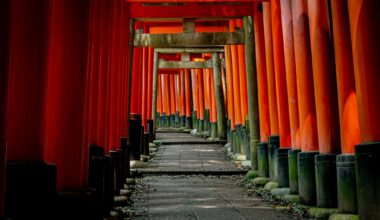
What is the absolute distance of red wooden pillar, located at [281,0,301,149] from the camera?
7.02m

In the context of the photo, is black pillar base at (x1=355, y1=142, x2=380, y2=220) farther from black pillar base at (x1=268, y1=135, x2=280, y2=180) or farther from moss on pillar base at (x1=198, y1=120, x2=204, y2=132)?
moss on pillar base at (x1=198, y1=120, x2=204, y2=132)

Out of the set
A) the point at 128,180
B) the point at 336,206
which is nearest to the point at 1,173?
the point at 336,206

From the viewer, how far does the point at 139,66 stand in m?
12.0

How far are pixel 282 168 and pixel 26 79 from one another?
5.44 meters

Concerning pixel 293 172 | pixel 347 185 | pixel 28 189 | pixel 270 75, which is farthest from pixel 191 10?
pixel 28 189

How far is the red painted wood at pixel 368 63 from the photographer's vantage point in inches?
162

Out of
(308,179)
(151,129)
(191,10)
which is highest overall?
(191,10)

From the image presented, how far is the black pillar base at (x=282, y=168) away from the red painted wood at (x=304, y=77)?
1.19 m

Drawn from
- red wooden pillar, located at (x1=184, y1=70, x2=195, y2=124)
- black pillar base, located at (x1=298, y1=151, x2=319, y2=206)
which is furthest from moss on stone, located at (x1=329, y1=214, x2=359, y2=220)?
red wooden pillar, located at (x1=184, y1=70, x2=195, y2=124)

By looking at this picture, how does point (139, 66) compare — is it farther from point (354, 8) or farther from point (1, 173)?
point (1, 173)

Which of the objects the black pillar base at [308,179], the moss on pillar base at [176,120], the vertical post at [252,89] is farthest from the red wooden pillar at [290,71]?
the moss on pillar base at [176,120]

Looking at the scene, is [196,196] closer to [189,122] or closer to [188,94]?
[189,122]

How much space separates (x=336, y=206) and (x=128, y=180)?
179 inches

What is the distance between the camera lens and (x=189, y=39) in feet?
33.9
